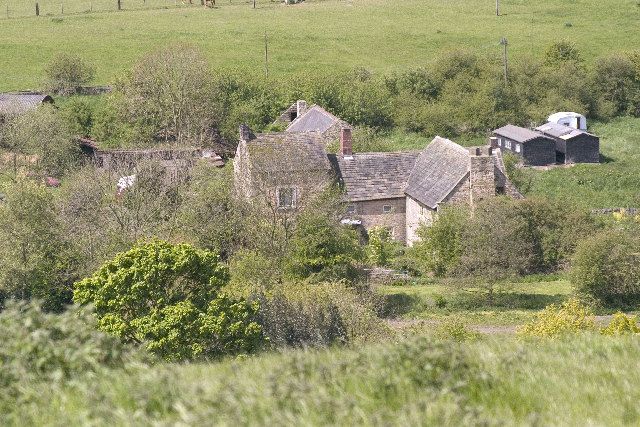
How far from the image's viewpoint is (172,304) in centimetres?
2366

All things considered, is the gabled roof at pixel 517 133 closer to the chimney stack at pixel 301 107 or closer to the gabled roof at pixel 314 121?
the gabled roof at pixel 314 121

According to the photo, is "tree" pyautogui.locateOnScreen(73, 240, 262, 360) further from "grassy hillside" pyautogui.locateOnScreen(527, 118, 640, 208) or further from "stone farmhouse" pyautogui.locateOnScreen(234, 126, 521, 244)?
"grassy hillside" pyautogui.locateOnScreen(527, 118, 640, 208)

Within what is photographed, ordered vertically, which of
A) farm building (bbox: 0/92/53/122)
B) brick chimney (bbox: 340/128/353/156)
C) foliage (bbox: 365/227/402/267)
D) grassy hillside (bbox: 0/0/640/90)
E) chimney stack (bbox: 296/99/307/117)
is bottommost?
foliage (bbox: 365/227/402/267)

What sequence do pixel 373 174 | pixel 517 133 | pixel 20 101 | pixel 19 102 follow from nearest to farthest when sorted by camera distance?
pixel 373 174, pixel 19 102, pixel 20 101, pixel 517 133

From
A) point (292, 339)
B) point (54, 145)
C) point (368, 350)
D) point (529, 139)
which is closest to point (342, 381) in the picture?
point (368, 350)

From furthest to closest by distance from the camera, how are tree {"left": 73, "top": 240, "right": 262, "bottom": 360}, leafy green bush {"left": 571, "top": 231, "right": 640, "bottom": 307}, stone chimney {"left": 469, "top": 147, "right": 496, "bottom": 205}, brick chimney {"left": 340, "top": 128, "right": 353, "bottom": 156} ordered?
brick chimney {"left": 340, "top": 128, "right": 353, "bottom": 156}
stone chimney {"left": 469, "top": 147, "right": 496, "bottom": 205}
leafy green bush {"left": 571, "top": 231, "right": 640, "bottom": 307}
tree {"left": 73, "top": 240, "right": 262, "bottom": 360}

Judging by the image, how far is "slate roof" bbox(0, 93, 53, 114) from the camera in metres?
61.2

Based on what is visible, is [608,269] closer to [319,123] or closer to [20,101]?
[319,123]

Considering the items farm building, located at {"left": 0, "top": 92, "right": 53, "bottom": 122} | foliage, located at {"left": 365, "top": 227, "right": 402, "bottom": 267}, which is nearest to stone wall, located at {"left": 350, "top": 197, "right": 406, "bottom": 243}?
foliage, located at {"left": 365, "top": 227, "right": 402, "bottom": 267}

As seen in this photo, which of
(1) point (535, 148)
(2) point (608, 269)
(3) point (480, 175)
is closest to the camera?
(2) point (608, 269)

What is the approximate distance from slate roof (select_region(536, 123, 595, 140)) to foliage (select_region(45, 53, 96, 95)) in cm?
3631

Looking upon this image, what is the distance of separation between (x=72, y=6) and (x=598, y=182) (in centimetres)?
6479

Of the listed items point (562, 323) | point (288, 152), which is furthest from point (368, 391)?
point (288, 152)

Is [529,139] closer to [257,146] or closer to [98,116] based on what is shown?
[257,146]
